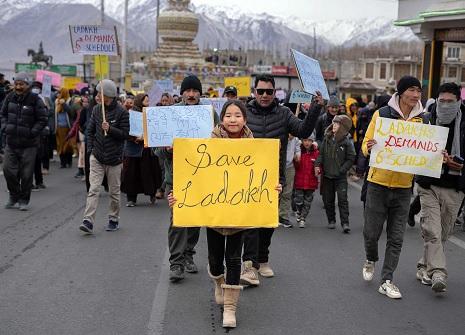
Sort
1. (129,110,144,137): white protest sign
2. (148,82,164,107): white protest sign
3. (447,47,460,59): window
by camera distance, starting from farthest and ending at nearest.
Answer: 1. (447,47,460,59): window
2. (148,82,164,107): white protest sign
3. (129,110,144,137): white protest sign

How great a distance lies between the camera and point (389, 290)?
20.8ft

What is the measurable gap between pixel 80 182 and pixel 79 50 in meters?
4.48

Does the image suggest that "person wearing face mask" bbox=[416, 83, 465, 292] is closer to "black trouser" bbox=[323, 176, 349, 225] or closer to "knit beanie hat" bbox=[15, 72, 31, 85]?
"black trouser" bbox=[323, 176, 349, 225]

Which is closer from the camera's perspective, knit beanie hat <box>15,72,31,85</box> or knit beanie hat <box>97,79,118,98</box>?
knit beanie hat <box>97,79,118,98</box>

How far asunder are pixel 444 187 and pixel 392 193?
0.52m

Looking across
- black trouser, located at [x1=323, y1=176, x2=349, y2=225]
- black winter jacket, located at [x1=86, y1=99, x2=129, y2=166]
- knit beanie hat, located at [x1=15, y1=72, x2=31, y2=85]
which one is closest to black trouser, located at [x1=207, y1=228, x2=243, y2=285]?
black winter jacket, located at [x1=86, y1=99, x2=129, y2=166]

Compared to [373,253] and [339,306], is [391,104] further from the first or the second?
[339,306]

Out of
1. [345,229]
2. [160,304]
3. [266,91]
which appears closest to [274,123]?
[266,91]

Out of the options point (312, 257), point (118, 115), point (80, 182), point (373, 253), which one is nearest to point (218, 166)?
point (373, 253)

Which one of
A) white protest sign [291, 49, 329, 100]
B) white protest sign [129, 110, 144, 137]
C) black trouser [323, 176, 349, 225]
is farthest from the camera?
white protest sign [129, 110, 144, 137]

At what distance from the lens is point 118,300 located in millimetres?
6031

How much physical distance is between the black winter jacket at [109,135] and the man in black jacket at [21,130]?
1907 millimetres

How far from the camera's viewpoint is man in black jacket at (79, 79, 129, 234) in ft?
29.3

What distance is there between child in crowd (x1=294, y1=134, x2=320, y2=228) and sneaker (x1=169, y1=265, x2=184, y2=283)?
3899 mm
